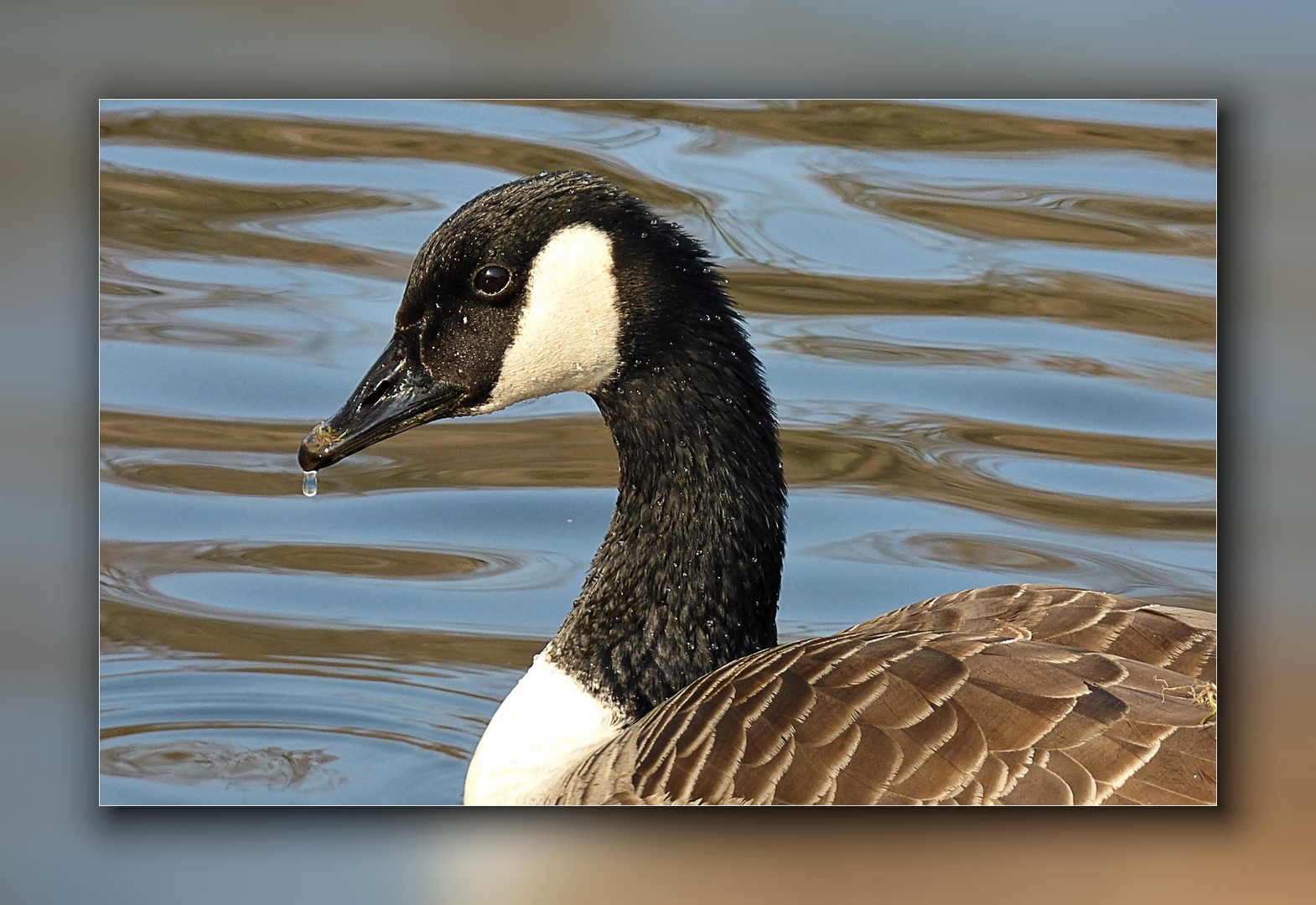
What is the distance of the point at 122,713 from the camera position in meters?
2.73

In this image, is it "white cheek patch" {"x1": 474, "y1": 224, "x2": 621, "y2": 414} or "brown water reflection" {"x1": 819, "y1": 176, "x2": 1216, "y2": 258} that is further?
"brown water reflection" {"x1": 819, "y1": 176, "x2": 1216, "y2": 258}

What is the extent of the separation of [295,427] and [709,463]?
856mm

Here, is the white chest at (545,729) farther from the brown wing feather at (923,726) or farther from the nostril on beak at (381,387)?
the nostril on beak at (381,387)

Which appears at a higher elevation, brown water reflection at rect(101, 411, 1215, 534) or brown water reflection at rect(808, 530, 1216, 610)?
brown water reflection at rect(101, 411, 1215, 534)

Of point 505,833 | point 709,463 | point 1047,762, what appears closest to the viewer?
point 1047,762

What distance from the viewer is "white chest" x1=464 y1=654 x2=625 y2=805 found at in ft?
8.21

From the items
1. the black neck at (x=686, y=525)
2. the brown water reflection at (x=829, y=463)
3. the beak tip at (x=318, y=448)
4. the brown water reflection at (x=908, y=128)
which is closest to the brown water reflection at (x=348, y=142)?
the brown water reflection at (x=908, y=128)

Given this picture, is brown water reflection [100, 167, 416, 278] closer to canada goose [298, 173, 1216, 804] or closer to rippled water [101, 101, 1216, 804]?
rippled water [101, 101, 1216, 804]

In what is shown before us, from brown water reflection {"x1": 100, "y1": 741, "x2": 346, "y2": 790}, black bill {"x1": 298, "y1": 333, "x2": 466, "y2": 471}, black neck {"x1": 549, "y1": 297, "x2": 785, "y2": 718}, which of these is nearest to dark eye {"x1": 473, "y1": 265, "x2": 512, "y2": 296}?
black bill {"x1": 298, "y1": 333, "x2": 466, "y2": 471}

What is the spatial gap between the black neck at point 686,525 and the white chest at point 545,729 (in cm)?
5

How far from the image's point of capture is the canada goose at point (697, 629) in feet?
7.73

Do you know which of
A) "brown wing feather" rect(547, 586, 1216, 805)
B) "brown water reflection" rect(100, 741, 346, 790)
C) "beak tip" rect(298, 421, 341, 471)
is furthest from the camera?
"brown water reflection" rect(100, 741, 346, 790)

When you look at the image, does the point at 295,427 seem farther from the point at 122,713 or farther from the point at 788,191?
the point at 788,191
